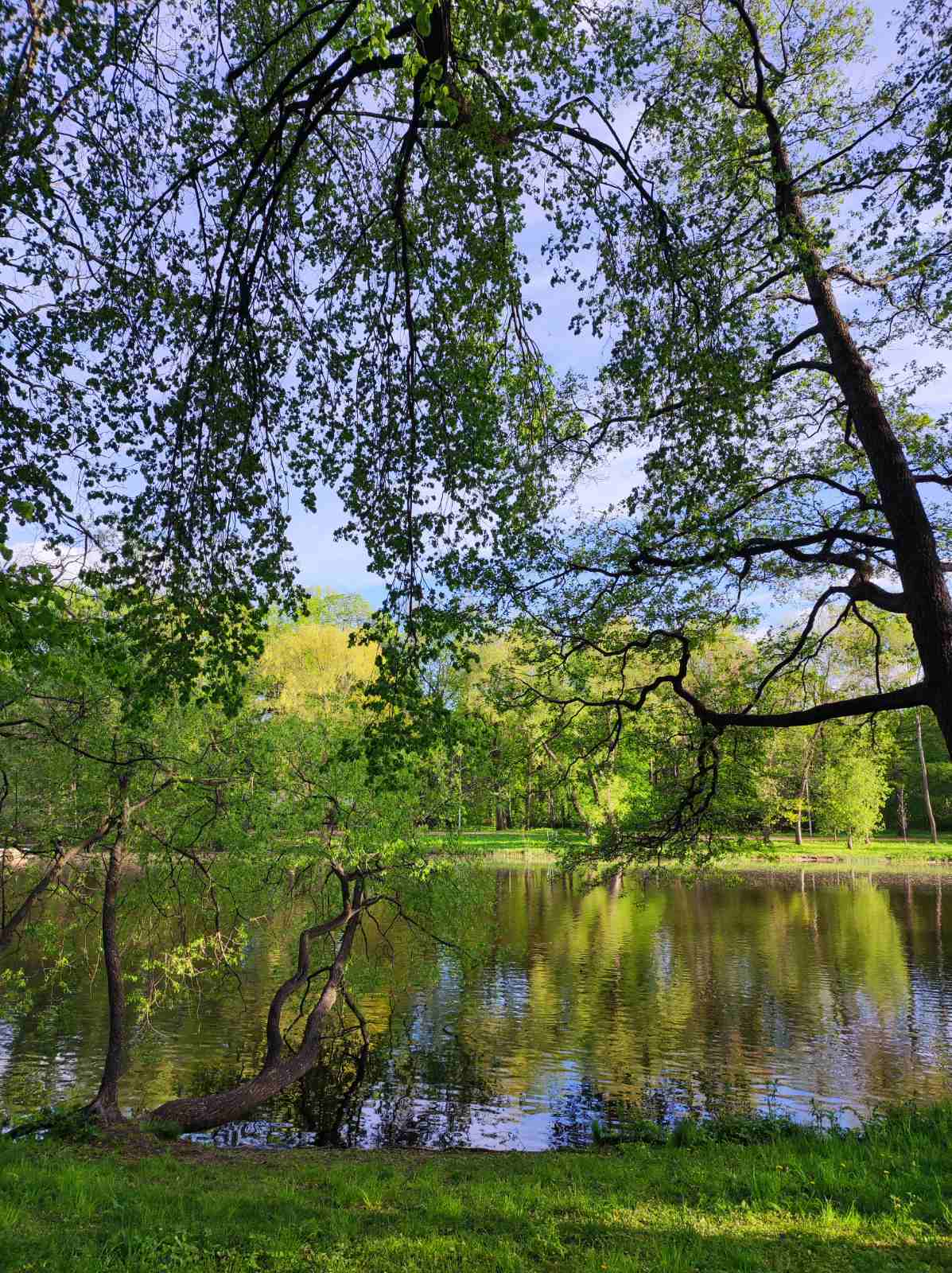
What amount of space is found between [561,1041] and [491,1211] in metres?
10.5

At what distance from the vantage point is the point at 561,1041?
17359 millimetres

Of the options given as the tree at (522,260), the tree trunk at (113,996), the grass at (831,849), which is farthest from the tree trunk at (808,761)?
the grass at (831,849)

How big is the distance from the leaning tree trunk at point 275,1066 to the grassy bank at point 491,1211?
86.1 inches

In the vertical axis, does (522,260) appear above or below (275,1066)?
above

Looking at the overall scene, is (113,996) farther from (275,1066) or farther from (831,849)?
(831,849)

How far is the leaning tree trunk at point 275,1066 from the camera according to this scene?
12469mm

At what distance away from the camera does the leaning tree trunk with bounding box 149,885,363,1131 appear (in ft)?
40.9

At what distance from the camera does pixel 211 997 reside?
2016 centimetres

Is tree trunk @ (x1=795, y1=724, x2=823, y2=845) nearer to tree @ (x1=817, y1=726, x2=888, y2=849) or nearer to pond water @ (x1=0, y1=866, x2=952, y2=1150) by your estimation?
pond water @ (x1=0, y1=866, x2=952, y2=1150)

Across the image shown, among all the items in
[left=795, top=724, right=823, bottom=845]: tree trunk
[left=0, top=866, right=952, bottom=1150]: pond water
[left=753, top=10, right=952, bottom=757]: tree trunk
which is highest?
[left=753, top=10, right=952, bottom=757]: tree trunk

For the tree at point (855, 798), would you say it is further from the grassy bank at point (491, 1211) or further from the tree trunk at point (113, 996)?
the tree trunk at point (113, 996)

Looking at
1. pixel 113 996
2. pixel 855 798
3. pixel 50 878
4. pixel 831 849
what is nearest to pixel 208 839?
pixel 113 996

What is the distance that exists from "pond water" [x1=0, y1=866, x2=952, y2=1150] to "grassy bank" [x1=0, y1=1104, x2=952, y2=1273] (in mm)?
3403

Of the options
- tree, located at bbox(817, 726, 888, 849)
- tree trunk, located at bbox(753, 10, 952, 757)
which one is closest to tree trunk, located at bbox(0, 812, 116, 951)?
tree trunk, located at bbox(753, 10, 952, 757)
